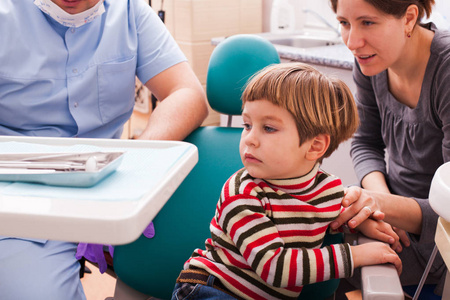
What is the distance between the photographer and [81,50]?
4.92 feet

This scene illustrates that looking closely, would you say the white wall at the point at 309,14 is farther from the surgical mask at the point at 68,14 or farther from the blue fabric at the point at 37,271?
the blue fabric at the point at 37,271

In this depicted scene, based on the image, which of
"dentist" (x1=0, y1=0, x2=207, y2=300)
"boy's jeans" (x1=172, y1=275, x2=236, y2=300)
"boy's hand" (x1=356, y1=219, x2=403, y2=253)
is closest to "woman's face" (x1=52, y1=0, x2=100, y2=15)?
"dentist" (x1=0, y1=0, x2=207, y2=300)

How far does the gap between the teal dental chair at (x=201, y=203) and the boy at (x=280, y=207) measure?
17 cm

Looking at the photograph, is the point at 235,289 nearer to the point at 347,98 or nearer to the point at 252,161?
the point at 252,161

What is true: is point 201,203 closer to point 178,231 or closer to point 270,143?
point 178,231

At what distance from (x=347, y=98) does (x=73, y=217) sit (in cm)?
66

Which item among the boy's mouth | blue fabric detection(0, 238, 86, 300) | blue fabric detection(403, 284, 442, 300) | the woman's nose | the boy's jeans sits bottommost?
blue fabric detection(403, 284, 442, 300)

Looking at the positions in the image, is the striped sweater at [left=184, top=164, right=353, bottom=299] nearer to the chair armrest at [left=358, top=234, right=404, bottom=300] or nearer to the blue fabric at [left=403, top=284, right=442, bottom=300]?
the chair armrest at [left=358, top=234, right=404, bottom=300]

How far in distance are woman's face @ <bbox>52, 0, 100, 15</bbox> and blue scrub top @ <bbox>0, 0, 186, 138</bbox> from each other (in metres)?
0.09

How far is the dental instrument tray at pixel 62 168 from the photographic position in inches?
24.0

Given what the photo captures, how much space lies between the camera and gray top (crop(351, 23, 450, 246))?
3.87 feet

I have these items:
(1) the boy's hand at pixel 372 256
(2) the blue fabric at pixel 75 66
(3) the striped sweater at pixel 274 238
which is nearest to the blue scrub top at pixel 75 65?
(2) the blue fabric at pixel 75 66

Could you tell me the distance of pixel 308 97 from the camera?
3.11 feet

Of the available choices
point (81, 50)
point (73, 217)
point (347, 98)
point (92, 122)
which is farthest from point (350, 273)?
point (81, 50)
